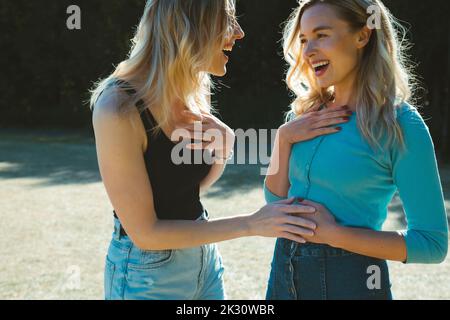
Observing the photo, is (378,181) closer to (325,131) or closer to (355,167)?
(355,167)

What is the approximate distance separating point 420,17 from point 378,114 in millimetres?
10433

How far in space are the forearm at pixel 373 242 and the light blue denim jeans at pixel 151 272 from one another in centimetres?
47

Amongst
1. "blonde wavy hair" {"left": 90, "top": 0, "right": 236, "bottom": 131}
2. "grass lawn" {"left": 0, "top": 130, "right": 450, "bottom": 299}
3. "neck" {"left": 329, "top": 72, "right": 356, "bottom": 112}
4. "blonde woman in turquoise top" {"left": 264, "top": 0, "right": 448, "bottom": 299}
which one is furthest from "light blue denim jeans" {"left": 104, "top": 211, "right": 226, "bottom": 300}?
"grass lawn" {"left": 0, "top": 130, "right": 450, "bottom": 299}

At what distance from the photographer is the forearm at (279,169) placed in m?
1.98

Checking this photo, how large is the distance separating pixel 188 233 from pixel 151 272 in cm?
17

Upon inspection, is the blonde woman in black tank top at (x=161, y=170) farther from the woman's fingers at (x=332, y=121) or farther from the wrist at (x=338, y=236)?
the woman's fingers at (x=332, y=121)

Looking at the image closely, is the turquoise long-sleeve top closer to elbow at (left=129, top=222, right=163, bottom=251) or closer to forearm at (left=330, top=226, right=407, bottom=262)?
forearm at (left=330, top=226, right=407, bottom=262)

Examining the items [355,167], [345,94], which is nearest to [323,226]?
[355,167]

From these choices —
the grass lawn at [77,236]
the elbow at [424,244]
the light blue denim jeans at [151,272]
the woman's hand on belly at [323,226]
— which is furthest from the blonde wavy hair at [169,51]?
the grass lawn at [77,236]

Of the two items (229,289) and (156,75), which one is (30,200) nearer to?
(229,289)

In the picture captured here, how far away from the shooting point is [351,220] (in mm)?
1749

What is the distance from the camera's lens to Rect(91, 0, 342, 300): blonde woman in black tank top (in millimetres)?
1760

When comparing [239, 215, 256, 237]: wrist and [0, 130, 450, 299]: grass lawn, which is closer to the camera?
[239, 215, 256, 237]: wrist

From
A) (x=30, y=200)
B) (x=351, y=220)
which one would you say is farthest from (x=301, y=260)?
(x=30, y=200)
